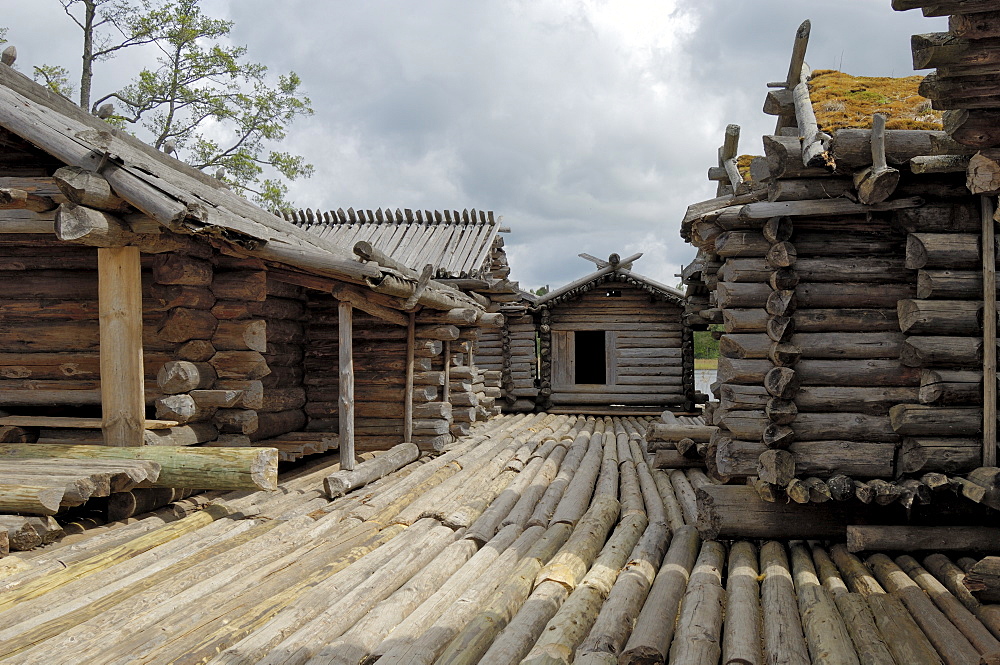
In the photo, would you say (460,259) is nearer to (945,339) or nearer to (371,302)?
(371,302)

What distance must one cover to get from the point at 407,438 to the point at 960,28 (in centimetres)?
765

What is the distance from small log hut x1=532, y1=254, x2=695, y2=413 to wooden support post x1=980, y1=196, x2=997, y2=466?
1235 centimetres

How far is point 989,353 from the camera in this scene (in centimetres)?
478

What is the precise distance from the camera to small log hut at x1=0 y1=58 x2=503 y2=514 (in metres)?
5.30

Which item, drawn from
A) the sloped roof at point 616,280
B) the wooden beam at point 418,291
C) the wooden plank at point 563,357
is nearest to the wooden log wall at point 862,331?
the wooden beam at point 418,291

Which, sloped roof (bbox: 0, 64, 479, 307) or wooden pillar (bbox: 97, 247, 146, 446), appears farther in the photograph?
wooden pillar (bbox: 97, 247, 146, 446)

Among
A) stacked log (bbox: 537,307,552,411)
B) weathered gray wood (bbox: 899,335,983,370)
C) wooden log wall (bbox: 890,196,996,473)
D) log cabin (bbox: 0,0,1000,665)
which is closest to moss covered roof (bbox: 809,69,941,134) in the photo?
wooden log wall (bbox: 890,196,996,473)

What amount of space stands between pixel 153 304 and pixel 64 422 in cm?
136

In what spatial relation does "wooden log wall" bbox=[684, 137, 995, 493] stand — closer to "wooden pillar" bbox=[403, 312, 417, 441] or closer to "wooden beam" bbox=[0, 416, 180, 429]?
"wooden pillar" bbox=[403, 312, 417, 441]

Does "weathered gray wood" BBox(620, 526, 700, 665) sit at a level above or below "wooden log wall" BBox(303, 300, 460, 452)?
below

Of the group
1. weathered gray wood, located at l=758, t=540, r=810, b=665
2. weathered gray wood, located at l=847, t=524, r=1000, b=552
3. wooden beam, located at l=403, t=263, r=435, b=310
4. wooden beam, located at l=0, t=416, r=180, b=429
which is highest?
wooden beam, located at l=403, t=263, r=435, b=310

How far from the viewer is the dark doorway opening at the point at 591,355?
76.9 feet

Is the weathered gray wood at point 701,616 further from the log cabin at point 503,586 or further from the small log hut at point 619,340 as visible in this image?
the small log hut at point 619,340

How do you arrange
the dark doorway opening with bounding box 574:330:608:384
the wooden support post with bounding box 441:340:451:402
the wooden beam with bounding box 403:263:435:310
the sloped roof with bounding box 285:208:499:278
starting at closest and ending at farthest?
the wooden beam with bounding box 403:263:435:310 → the wooden support post with bounding box 441:340:451:402 → the sloped roof with bounding box 285:208:499:278 → the dark doorway opening with bounding box 574:330:608:384
